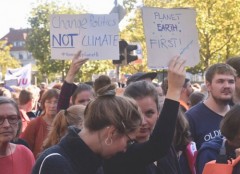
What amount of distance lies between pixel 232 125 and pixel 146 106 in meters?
0.53

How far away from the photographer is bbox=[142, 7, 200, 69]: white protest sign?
4.82 m

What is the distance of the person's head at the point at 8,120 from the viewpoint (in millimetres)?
3709

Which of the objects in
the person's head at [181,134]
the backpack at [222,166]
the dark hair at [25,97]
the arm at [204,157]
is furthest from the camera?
the dark hair at [25,97]

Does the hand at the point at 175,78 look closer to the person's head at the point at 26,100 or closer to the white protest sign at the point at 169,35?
the white protest sign at the point at 169,35

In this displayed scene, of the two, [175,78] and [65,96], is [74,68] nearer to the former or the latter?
[65,96]

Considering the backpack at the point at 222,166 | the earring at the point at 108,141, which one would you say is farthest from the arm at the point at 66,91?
the earring at the point at 108,141

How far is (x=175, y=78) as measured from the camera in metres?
3.20

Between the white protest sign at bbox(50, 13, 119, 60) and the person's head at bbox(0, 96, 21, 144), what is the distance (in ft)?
8.07

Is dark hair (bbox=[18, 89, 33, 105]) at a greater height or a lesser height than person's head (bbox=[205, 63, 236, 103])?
lesser

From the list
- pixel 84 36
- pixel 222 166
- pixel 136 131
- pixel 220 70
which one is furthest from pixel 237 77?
pixel 136 131

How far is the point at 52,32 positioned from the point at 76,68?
129 centimetres

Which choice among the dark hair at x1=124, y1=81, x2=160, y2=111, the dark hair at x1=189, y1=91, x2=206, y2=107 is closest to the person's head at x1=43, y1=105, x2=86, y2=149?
the dark hair at x1=124, y1=81, x2=160, y2=111

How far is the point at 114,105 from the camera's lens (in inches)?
104

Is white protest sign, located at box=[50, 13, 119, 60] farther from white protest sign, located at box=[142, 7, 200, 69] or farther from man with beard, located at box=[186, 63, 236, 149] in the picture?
man with beard, located at box=[186, 63, 236, 149]
